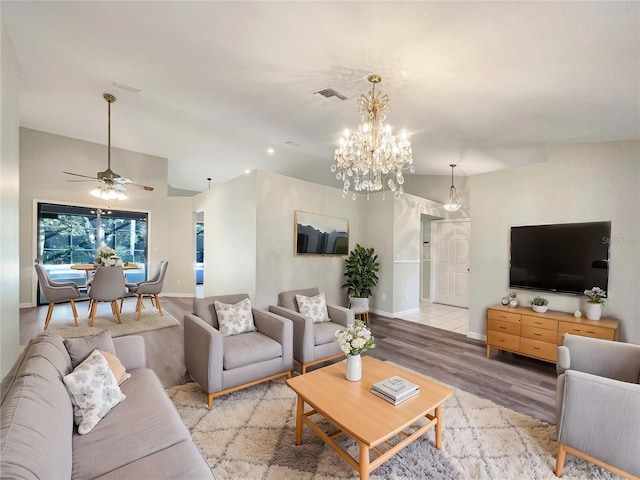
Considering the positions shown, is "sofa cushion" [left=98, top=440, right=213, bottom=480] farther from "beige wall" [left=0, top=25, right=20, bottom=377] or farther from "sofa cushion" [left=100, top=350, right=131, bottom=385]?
"beige wall" [left=0, top=25, right=20, bottom=377]

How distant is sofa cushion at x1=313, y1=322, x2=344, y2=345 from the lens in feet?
10.3

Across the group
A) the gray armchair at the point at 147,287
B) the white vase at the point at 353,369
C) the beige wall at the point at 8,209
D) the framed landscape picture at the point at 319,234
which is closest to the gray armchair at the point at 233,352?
the white vase at the point at 353,369

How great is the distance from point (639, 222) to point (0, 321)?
6003 mm

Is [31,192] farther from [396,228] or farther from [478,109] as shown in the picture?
[478,109]

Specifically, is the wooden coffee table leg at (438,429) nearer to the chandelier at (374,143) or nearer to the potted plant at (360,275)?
the chandelier at (374,143)

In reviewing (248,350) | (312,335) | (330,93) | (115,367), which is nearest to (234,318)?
(248,350)

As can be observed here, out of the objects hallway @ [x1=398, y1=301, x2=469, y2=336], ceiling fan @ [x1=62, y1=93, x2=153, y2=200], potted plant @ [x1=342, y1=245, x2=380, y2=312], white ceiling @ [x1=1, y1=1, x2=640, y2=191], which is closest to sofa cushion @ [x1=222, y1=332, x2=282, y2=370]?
white ceiling @ [x1=1, y1=1, x2=640, y2=191]

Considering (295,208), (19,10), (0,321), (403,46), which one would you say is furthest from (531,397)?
(19,10)

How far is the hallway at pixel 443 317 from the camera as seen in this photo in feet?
16.7

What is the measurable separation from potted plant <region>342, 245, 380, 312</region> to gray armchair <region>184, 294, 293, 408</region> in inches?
104

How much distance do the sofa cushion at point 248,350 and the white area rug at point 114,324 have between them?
101 inches

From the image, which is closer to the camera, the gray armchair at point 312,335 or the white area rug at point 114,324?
the gray armchair at point 312,335

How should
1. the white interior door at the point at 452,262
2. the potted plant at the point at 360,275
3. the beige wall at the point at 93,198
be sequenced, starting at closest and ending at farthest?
the potted plant at the point at 360,275, the beige wall at the point at 93,198, the white interior door at the point at 452,262

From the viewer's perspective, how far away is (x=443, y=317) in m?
5.74
